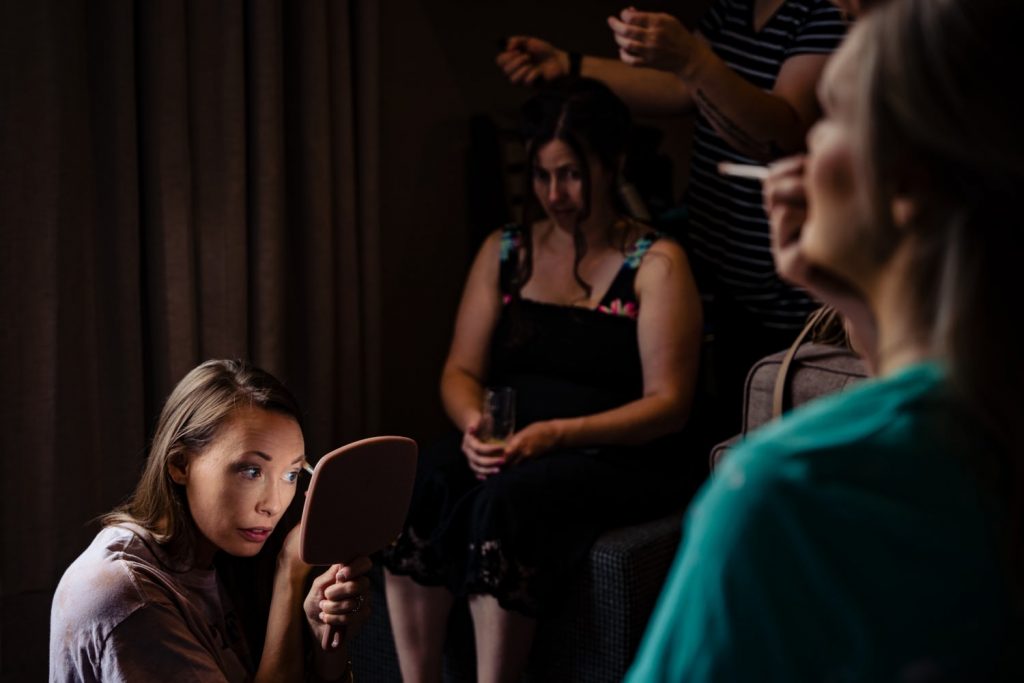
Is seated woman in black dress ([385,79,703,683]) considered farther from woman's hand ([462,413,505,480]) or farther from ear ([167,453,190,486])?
ear ([167,453,190,486])

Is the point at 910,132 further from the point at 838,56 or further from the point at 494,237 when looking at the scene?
the point at 494,237

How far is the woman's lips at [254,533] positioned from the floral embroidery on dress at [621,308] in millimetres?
1009

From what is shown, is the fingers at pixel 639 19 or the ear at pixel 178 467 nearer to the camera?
the ear at pixel 178 467

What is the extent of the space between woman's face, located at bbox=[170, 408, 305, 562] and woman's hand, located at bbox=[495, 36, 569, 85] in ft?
4.02

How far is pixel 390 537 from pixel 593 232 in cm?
110

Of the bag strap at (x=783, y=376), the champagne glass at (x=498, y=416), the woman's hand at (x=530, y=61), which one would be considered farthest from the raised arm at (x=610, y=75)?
the bag strap at (x=783, y=376)

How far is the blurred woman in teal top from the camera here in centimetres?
54

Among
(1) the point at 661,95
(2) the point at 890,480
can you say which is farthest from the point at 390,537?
(1) the point at 661,95

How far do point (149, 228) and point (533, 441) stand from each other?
2.69 ft

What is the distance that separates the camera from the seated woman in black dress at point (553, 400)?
1.94m

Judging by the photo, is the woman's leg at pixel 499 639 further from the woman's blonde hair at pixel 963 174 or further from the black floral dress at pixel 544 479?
the woman's blonde hair at pixel 963 174

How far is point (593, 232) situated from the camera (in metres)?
2.33

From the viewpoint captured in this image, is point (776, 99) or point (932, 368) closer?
point (932, 368)

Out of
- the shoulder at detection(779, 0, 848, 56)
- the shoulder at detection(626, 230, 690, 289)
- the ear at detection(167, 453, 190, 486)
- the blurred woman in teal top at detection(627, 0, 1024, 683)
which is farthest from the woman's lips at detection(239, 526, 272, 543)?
the shoulder at detection(779, 0, 848, 56)
